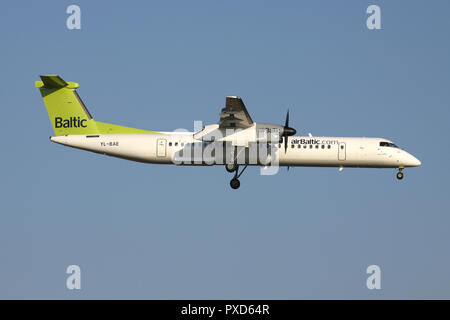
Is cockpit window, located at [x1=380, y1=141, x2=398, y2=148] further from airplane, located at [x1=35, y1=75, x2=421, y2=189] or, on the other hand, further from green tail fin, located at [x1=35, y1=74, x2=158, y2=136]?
green tail fin, located at [x1=35, y1=74, x2=158, y2=136]

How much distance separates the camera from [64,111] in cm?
3841

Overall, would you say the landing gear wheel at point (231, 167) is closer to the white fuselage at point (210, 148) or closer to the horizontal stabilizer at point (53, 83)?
the white fuselage at point (210, 148)

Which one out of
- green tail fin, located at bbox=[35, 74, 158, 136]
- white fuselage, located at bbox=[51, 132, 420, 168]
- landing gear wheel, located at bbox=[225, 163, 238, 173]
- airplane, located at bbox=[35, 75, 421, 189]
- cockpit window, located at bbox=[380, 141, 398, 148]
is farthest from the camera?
cockpit window, located at bbox=[380, 141, 398, 148]

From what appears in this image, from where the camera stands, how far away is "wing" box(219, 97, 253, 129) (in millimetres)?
33875

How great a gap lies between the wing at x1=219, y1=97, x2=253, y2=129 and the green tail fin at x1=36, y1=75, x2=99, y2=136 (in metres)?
7.67

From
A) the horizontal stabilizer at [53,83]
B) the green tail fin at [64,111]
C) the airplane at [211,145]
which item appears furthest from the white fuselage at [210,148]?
the horizontal stabilizer at [53,83]

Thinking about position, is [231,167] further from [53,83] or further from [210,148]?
[53,83]

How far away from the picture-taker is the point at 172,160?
37.7 m

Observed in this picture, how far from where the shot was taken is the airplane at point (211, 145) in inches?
1459

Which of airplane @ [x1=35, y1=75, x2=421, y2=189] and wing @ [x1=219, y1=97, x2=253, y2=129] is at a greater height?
wing @ [x1=219, y1=97, x2=253, y2=129]

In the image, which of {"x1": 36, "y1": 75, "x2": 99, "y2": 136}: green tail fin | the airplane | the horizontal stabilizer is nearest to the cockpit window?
the airplane
